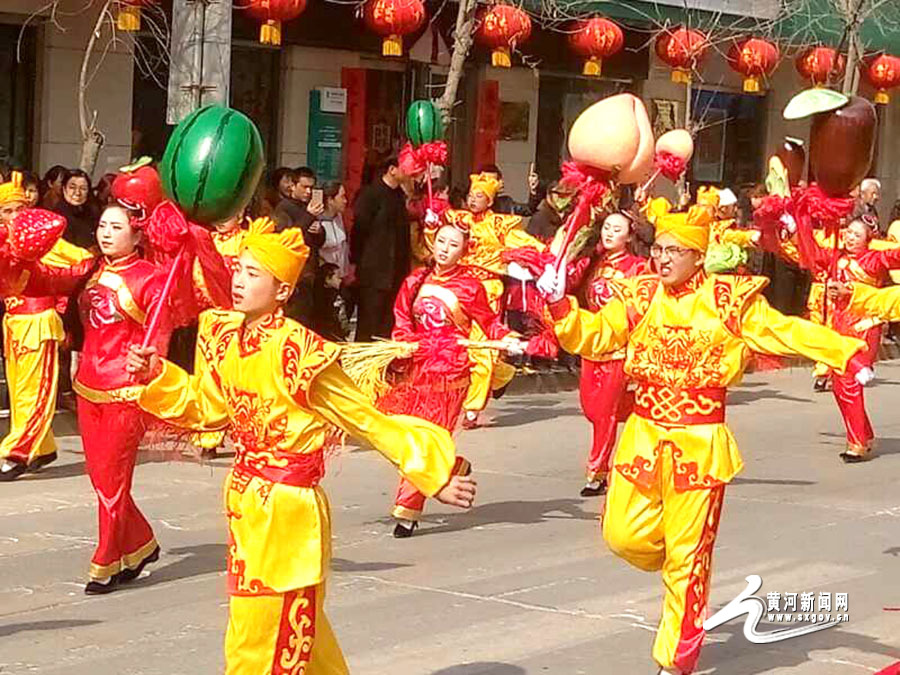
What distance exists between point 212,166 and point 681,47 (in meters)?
14.4

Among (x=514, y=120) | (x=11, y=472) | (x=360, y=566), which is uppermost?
(x=514, y=120)

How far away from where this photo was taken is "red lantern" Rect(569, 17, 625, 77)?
745 inches

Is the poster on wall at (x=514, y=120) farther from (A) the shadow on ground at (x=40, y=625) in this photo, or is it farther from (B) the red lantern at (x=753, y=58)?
(A) the shadow on ground at (x=40, y=625)

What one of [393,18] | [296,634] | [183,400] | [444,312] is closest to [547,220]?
[393,18]

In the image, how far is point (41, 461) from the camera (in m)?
11.0

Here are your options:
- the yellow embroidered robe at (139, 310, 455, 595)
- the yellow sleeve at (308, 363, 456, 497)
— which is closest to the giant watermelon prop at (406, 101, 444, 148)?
the yellow embroidered robe at (139, 310, 455, 595)

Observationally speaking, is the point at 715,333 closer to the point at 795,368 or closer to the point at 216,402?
the point at 216,402

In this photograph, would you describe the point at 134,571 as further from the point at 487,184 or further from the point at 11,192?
the point at 487,184

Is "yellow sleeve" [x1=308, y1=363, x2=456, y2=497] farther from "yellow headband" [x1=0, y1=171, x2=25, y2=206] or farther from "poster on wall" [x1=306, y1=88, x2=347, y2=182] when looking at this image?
"poster on wall" [x1=306, y1=88, x2=347, y2=182]

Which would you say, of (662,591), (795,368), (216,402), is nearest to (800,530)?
(662,591)

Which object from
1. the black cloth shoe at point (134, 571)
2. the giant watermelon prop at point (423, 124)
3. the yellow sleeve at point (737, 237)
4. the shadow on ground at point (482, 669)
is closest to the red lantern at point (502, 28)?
the giant watermelon prop at point (423, 124)

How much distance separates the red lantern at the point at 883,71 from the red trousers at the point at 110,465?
16.1 metres

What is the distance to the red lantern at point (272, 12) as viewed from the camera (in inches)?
599

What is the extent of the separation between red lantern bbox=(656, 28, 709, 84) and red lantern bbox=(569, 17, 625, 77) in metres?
0.80
